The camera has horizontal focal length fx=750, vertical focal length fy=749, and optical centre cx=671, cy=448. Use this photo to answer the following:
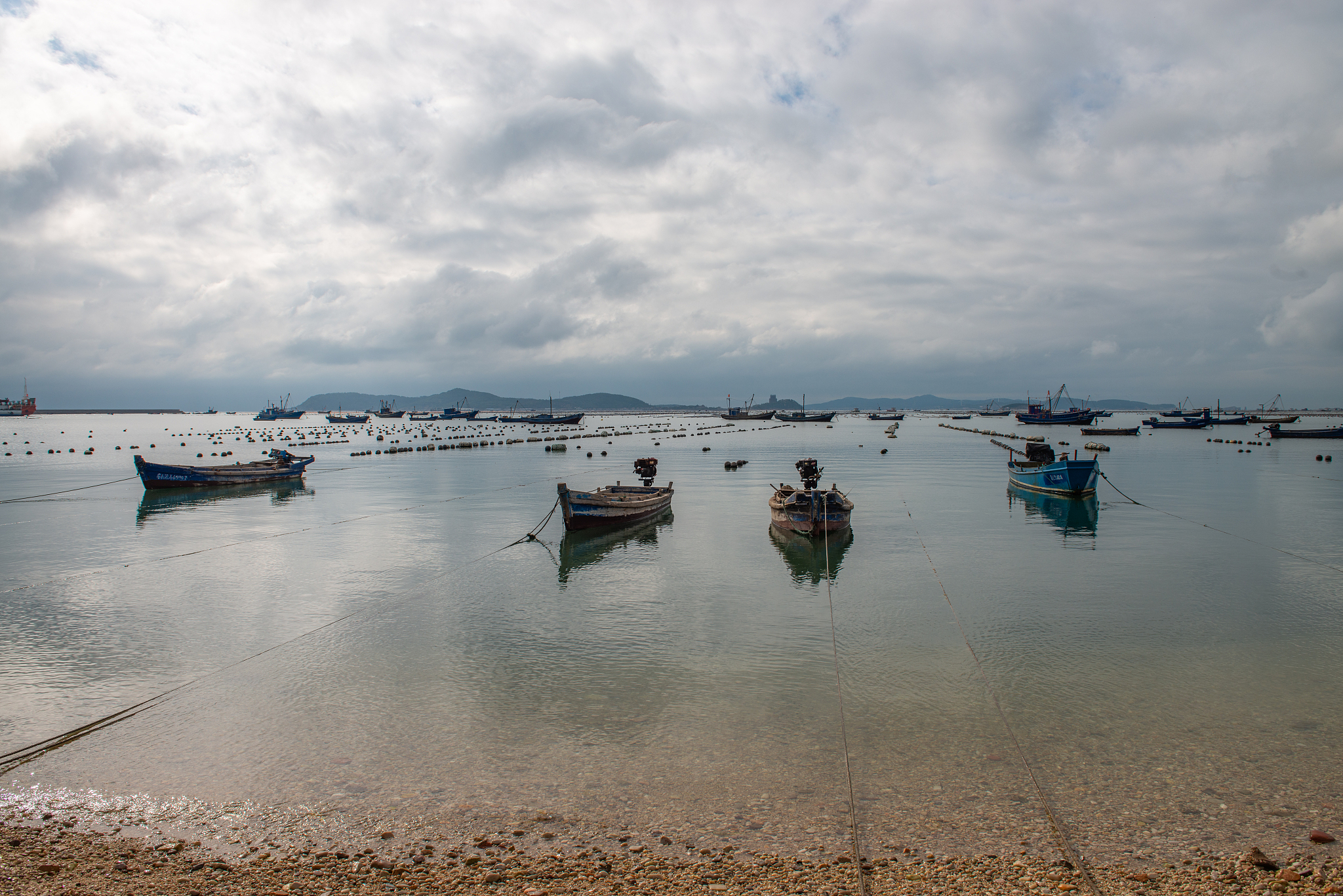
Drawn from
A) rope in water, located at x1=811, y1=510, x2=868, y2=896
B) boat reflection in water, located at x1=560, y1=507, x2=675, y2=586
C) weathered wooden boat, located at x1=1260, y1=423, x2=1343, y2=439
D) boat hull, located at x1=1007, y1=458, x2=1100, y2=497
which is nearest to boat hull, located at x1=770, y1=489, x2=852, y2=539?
boat reflection in water, located at x1=560, y1=507, x2=675, y2=586

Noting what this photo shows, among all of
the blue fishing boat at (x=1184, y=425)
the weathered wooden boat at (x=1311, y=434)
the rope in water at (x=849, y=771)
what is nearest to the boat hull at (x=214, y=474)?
the rope in water at (x=849, y=771)

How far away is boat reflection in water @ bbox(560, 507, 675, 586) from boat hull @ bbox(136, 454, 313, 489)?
27.7 m

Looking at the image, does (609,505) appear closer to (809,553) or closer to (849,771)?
(809,553)

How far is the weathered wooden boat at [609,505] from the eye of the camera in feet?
83.7

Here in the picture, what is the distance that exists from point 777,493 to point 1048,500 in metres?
15.8

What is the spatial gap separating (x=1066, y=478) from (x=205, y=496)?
143ft

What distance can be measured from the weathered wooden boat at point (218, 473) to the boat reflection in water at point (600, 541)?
27642mm

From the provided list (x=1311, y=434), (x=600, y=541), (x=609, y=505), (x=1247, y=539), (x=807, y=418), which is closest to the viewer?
(x=600, y=541)

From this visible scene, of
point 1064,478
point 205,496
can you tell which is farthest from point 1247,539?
point 205,496

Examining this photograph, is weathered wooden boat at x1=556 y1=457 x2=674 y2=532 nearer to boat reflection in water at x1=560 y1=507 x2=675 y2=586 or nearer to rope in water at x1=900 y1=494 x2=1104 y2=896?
boat reflection in water at x1=560 y1=507 x2=675 y2=586

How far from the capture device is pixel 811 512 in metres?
24.3

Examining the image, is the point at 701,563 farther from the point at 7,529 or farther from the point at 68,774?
the point at 7,529

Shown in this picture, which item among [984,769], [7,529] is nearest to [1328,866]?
[984,769]

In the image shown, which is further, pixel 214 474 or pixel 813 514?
pixel 214 474
